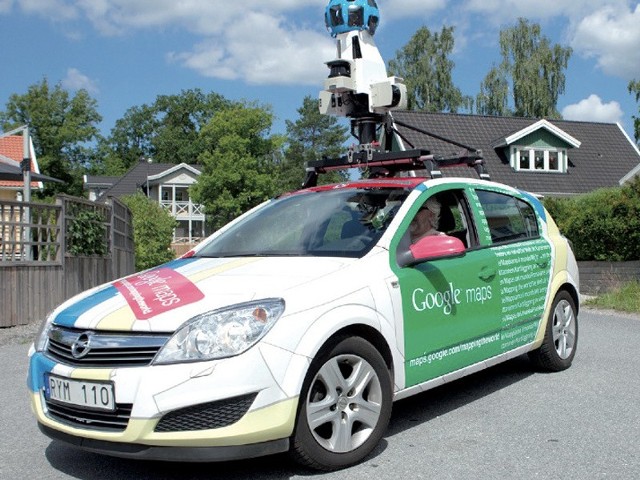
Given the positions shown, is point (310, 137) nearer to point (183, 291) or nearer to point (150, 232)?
point (150, 232)

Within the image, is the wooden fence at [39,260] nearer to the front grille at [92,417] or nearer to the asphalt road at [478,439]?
the asphalt road at [478,439]

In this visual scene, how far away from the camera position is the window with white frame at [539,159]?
35.5 metres

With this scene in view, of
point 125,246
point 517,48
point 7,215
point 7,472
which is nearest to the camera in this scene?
point 7,472

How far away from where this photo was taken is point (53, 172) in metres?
65.4

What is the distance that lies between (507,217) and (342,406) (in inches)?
103

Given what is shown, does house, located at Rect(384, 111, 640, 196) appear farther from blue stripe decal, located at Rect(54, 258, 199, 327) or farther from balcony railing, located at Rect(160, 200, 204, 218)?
balcony railing, located at Rect(160, 200, 204, 218)

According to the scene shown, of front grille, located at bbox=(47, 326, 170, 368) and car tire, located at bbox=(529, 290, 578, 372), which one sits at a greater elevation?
front grille, located at bbox=(47, 326, 170, 368)

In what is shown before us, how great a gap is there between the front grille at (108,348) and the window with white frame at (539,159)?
33384mm

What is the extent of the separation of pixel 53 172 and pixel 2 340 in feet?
197

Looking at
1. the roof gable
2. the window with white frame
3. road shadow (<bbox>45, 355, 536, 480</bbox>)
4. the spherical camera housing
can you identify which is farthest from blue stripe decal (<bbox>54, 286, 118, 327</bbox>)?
the window with white frame

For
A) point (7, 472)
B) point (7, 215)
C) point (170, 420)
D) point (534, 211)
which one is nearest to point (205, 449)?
point (170, 420)

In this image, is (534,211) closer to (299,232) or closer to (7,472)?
(299,232)

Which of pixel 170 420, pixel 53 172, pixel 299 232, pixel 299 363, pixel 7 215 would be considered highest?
pixel 53 172

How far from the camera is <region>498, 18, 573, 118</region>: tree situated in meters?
49.8
